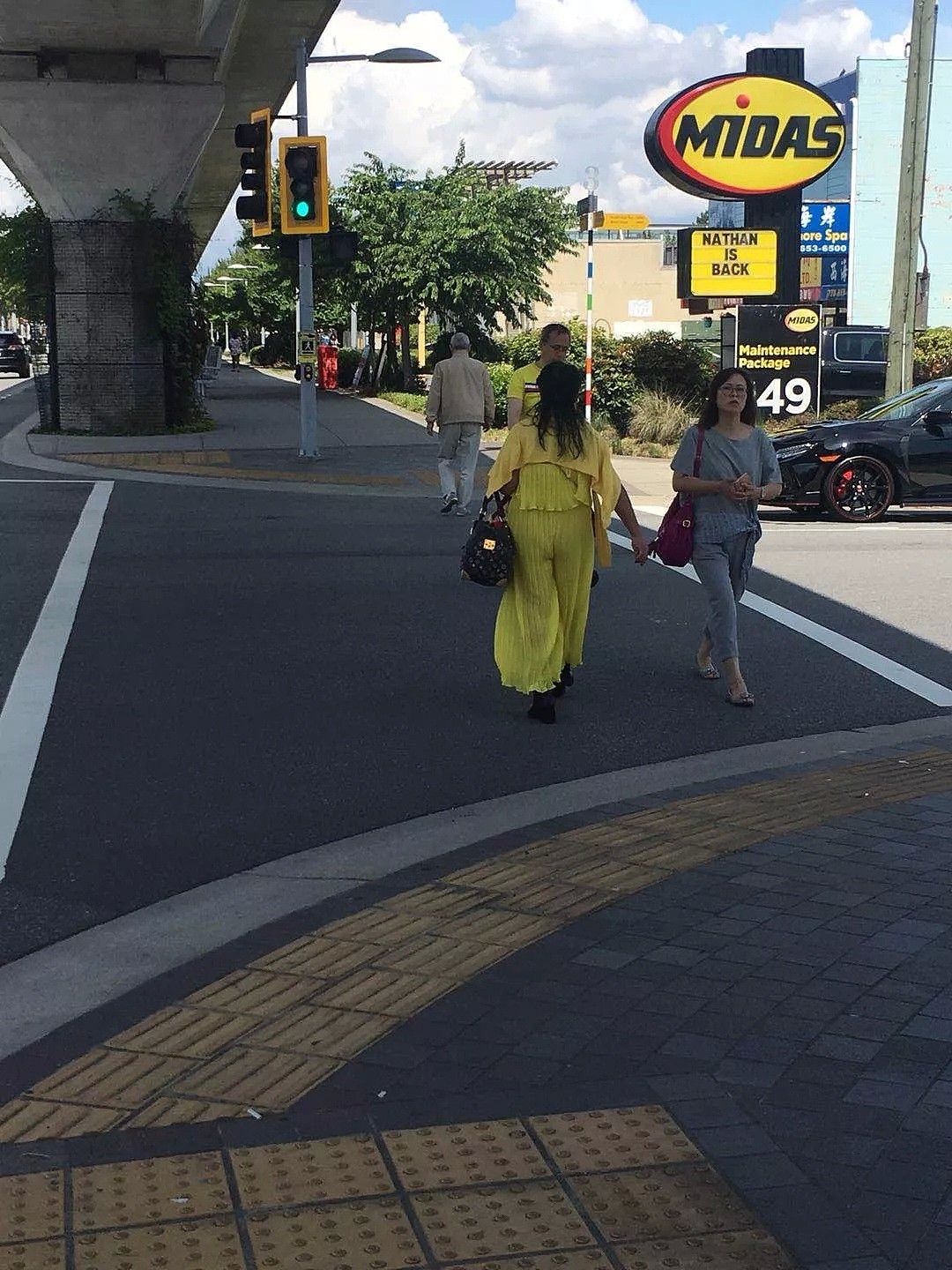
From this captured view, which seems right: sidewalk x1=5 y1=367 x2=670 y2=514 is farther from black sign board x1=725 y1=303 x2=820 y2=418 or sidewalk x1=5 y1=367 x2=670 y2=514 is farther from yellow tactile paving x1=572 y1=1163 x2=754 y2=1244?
yellow tactile paving x1=572 y1=1163 x2=754 y2=1244

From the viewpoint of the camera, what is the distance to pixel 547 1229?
10.7ft

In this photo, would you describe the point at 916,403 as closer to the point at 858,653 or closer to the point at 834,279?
the point at 858,653

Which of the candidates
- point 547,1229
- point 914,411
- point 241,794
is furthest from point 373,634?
point 914,411

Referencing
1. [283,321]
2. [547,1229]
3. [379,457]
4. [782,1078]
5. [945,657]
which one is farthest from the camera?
[283,321]

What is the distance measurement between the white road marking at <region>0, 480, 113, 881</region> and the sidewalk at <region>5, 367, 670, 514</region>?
698cm

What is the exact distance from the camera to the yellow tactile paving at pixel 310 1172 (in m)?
3.39

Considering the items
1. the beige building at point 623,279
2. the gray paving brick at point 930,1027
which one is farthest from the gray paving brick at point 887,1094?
the beige building at point 623,279

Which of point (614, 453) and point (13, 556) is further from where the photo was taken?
point (614, 453)

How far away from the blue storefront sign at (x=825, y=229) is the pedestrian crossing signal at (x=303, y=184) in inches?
1771

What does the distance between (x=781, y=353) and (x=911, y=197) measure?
322cm

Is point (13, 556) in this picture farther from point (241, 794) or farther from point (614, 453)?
point (614, 453)

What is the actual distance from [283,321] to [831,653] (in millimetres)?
50876

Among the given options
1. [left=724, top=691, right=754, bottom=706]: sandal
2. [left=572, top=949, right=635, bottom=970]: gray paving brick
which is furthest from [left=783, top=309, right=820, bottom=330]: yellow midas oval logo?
[left=572, top=949, right=635, bottom=970]: gray paving brick

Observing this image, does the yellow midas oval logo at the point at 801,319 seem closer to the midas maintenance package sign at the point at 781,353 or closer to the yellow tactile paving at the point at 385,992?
the midas maintenance package sign at the point at 781,353
